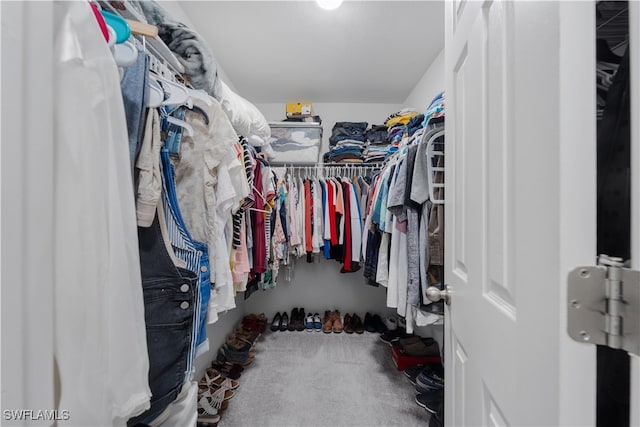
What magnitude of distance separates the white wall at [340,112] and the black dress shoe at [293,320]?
1.94m

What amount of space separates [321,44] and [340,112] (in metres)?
0.90

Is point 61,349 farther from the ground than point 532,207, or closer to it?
closer to it

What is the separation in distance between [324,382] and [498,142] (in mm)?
1709

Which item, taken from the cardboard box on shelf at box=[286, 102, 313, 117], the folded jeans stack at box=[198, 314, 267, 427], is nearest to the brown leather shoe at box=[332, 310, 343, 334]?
the folded jeans stack at box=[198, 314, 267, 427]

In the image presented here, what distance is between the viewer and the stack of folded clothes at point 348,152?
230cm

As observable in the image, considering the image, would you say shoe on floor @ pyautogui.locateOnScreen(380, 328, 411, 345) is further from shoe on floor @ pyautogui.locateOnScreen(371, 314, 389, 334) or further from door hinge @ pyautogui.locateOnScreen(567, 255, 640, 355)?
door hinge @ pyautogui.locateOnScreen(567, 255, 640, 355)

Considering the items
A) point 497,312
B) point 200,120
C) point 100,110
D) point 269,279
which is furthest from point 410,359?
point 100,110

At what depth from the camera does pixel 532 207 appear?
34cm

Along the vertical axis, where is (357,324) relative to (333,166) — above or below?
below

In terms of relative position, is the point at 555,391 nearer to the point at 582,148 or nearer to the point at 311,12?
the point at 582,148

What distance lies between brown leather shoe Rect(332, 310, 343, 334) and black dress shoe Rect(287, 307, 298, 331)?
384 mm

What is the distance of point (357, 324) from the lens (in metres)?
2.32

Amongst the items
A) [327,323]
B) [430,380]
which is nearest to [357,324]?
[327,323]

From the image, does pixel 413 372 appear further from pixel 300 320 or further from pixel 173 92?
pixel 173 92
